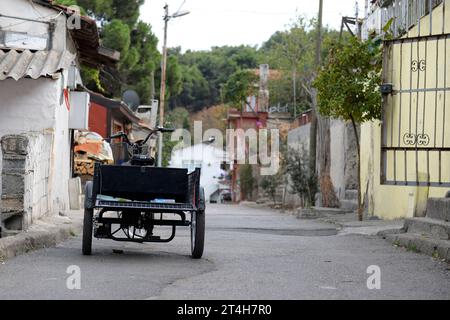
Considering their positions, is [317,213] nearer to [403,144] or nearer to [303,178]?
[303,178]

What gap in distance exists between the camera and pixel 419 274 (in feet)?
28.6

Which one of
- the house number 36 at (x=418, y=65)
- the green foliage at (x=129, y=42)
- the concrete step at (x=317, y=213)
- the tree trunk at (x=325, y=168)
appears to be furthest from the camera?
the green foliage at (x=129, y=42)

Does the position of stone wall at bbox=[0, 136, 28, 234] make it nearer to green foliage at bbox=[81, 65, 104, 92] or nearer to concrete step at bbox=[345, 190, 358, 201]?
green foliage at bbox=[81, 65, 104, 92]

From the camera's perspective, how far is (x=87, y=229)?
958 centimetres

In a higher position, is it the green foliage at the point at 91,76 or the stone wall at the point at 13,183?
the green foliage at the point at 91,76

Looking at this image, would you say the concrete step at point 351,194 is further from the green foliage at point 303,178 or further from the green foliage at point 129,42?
the green foliage at point 129,42

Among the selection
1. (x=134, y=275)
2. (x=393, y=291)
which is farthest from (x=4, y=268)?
(x=393, y=291)

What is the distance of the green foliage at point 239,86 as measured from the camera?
165 feet

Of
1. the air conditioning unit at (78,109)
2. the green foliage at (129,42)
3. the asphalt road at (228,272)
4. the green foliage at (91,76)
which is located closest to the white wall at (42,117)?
the air conditioning unit at (78,109)

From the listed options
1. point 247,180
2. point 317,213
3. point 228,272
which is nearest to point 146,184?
point 228,272

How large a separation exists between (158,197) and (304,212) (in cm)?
1417

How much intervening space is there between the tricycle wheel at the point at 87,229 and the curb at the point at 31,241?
85cm

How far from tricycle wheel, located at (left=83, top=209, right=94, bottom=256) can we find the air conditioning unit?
29.4 ft
